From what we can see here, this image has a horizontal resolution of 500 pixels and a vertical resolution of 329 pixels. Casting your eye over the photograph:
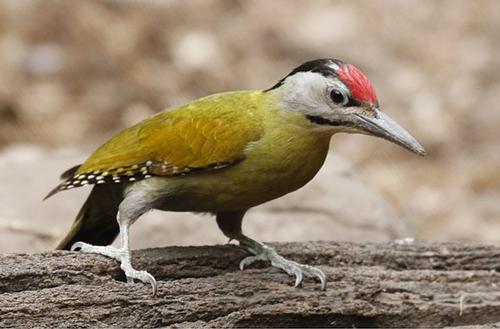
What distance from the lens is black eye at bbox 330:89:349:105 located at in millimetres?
4887

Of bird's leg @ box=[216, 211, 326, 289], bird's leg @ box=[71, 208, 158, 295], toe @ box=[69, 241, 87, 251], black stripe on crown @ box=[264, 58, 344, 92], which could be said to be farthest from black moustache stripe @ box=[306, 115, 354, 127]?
toe @ box=[69, 241, 87, 251]

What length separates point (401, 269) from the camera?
5.60 m

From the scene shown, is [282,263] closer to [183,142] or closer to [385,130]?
[183,142]

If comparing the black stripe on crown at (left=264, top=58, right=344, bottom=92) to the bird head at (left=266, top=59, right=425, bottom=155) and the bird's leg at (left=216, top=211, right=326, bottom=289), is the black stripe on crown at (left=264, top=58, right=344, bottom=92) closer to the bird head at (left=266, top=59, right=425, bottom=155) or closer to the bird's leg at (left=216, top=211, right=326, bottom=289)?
the bird head at (left=266, top=59, right=425, bottom=155)

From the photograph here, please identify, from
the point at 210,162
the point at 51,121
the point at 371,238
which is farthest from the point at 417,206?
the point at 210,162

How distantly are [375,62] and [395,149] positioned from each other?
110 centimetres

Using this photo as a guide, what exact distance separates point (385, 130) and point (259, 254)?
0.95 metres

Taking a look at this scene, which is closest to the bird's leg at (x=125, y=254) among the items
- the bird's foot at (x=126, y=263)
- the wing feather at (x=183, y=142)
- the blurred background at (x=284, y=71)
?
the bird's foot at (x=126, y=263)

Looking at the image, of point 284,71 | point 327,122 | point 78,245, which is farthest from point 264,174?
point 284,71

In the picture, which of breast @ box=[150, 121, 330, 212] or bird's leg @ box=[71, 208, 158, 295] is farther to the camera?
breast @ box=[150, 121, 330, 212]

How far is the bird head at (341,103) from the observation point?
191 inches

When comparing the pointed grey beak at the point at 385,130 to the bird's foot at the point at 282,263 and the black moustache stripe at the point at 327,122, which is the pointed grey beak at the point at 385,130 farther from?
the bird's foot at the point at 282,263

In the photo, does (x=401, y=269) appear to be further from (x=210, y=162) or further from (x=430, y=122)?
(x=430, y=122)

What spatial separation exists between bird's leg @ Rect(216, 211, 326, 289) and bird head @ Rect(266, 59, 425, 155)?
0.70 m
